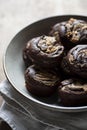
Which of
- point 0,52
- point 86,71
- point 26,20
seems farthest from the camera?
point 26,20

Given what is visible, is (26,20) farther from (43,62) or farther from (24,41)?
(43,62)

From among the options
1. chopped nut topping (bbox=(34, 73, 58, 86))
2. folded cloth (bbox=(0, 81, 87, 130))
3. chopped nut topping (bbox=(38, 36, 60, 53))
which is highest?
chopped nut topping (bbox=(38, 36, 60, 53))

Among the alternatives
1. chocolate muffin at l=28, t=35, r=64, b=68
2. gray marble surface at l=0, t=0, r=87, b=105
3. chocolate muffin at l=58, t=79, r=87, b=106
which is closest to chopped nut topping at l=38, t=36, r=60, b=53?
chocolate muffin at l=28, t=35, r=64, b=68

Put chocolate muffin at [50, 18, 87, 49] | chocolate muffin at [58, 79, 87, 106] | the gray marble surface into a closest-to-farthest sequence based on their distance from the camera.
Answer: chocolate muffin at [58, 79, 87, 106], chocolate muffin at [50, 18, 87, 49], the gray marble surface

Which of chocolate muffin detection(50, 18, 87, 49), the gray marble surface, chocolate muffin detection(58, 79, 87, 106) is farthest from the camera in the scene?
the gray marble surface

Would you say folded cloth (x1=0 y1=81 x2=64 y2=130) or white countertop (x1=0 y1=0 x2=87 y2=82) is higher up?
white countertop (x1=0 y1=0 x2=87 y2=82)

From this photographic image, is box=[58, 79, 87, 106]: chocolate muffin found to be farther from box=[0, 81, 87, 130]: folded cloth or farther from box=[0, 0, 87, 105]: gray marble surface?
box=[0, 0, 87, 105]: gray marble surface

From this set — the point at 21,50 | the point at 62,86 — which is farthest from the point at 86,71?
the point at 21,50
